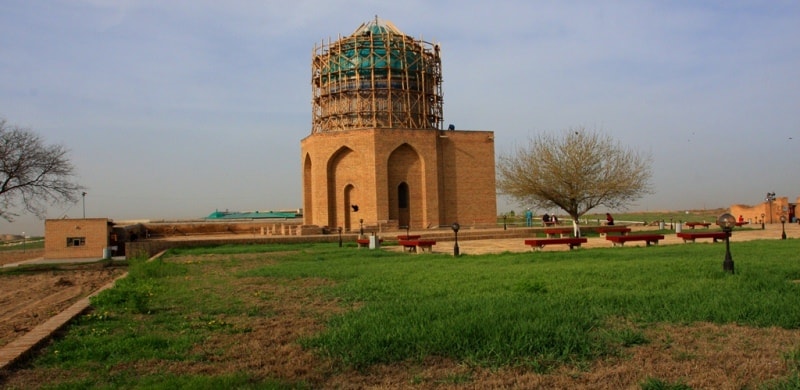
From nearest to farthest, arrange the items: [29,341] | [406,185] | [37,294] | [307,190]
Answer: [29,341] → [37,294] → [406,185] → [307,190]

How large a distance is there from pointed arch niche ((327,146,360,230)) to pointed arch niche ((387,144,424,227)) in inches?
72.6

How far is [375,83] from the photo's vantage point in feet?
106

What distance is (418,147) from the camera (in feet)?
99.8

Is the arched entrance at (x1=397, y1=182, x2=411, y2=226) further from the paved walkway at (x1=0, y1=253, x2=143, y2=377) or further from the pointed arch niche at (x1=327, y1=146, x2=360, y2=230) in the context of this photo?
the paved walkway at (x1=0, y1=253, x2=143, y2=377)

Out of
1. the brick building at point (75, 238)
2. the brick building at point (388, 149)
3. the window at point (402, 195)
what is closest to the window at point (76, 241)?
the brick building at point (75, 238)

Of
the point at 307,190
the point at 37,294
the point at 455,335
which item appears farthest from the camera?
the point at 307,190

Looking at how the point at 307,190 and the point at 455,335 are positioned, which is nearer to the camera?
the point at 455,335

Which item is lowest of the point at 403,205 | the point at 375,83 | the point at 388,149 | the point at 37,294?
the point at 37,294

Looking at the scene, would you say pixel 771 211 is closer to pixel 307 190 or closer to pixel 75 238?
pixel 307 190

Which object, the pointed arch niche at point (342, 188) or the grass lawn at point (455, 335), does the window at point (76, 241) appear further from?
the grass lawn at point (455, 335)

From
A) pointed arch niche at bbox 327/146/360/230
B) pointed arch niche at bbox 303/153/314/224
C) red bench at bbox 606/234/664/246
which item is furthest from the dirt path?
pointed arch niche at bbox 303/153/314/224

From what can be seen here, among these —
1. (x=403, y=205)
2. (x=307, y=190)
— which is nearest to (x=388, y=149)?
(x=403, y=205)

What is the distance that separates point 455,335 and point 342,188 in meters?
26.6

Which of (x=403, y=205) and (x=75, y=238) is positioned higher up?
(x=403, y=205)
